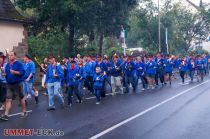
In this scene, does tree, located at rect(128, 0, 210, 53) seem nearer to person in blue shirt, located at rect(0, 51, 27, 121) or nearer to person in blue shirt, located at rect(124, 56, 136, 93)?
person in blue shirt, located at rect(124, 56, 136, 93)

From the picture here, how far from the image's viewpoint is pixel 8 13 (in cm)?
2414

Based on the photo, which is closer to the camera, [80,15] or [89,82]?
[89,82]

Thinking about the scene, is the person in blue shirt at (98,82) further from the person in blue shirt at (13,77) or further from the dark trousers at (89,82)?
→ the person in blue shirt at (13,77)

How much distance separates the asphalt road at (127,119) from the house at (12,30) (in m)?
7.75

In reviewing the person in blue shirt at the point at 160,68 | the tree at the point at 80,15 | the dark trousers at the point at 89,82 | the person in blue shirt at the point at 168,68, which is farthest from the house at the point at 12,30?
the person in blue shirt at the point at 168,68

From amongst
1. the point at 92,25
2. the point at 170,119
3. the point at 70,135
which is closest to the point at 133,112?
the point at 170,119

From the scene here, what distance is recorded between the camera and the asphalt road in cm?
987

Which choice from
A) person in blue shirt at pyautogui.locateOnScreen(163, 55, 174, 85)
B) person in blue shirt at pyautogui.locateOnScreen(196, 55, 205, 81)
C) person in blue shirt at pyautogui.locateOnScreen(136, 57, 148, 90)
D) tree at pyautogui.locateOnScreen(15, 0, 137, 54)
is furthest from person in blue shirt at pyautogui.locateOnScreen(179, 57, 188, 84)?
tree at pyautogui.locateOnScreen(15, 0, 137, 54)

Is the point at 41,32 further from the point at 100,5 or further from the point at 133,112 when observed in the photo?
the point at 133,112

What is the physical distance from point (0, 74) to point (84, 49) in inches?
683

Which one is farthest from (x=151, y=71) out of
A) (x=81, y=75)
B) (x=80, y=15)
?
(x=81, y=75)

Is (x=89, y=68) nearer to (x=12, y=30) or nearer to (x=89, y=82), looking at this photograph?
(x=89, y=82)

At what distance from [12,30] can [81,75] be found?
9.28 m

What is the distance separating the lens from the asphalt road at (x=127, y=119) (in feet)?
32.4
